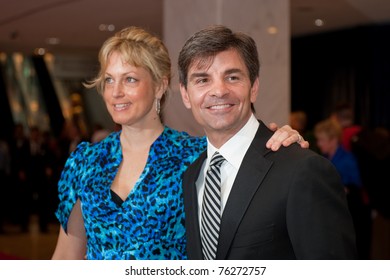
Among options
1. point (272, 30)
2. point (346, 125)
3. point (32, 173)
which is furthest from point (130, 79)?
point (32, 173)

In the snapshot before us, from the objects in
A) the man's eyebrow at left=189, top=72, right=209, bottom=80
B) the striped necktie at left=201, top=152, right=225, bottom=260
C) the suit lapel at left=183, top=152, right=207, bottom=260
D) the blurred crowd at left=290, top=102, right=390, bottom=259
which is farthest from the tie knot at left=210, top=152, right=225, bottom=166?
the blurred crowd at left=290, top=102, right=390, bottom=259

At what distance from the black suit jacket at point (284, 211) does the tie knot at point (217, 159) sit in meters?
0.08

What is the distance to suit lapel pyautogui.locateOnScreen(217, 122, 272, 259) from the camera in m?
2.05

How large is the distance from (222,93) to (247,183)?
275 mm

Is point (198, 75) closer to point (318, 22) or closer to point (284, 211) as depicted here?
point (284, 211)

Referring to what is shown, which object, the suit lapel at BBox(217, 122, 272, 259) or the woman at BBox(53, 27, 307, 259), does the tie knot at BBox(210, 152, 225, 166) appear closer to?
the suit lapel at BBox(217, 122, 272, 259)

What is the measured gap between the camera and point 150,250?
103 inches

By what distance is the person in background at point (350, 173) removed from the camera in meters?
5.64

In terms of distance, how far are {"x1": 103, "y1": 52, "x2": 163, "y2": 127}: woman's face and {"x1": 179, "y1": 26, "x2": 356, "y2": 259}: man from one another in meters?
0.44

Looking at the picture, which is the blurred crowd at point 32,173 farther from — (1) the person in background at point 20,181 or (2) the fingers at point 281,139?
(2) the fingers at point 281,139

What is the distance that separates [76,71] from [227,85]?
56.7 feet

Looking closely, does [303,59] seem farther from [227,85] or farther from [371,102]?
[227,85]

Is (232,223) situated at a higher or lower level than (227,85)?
lower

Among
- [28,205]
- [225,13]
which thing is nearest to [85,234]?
[225,13]
